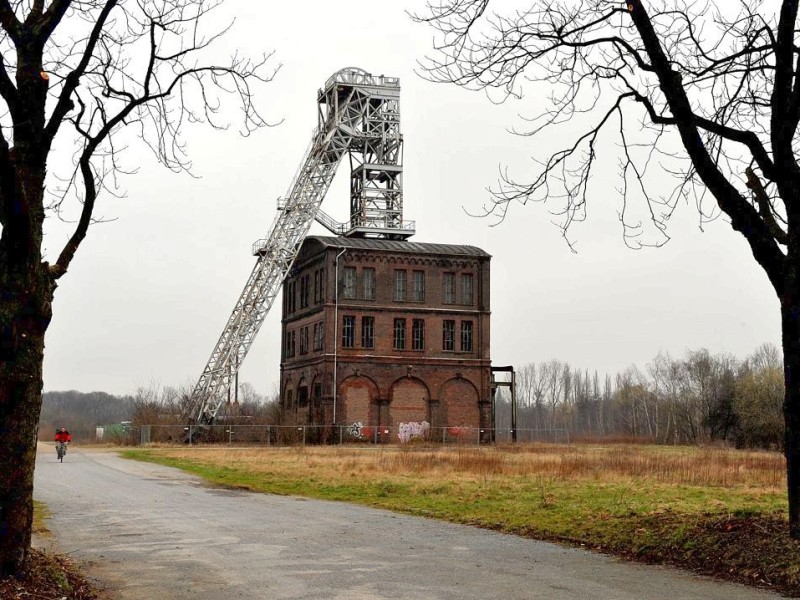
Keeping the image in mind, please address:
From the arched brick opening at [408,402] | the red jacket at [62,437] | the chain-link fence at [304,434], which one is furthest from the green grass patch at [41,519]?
the arched brick opening at [408,402]

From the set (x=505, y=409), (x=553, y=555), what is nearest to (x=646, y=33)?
(x=553, y=555)

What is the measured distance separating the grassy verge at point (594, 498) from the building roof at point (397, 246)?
2229 cm

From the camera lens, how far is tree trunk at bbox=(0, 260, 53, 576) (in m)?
7.78

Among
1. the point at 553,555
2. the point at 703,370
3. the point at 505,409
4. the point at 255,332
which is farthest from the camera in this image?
the point at 505,409

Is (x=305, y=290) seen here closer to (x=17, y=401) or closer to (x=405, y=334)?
(x=405, y=334)

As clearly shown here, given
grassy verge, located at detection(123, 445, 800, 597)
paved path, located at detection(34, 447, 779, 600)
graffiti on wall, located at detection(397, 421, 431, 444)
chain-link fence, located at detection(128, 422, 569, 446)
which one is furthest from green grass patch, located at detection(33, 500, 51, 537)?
graffiti on wall, located at detection(397, 421, 431, 444)

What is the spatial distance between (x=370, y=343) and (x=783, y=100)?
45245 millimetres

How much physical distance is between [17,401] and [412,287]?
48417 millimetres

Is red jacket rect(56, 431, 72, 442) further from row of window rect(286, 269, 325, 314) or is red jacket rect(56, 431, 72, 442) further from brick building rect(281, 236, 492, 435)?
row of window rect(286, 269, 325, 314)

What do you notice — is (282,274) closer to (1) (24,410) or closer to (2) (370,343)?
(2) (370,343)

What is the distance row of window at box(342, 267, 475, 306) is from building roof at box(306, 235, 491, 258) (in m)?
1.32

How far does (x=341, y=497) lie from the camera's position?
64.8 feet

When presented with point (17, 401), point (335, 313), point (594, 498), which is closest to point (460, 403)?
point (335, 313)

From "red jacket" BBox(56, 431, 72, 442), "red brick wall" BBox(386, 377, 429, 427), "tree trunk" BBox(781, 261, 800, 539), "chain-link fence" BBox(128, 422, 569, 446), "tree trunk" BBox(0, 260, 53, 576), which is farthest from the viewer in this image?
"red brick wall" BBox(386, 377, 429, 427)
